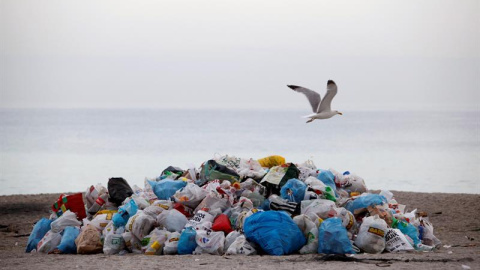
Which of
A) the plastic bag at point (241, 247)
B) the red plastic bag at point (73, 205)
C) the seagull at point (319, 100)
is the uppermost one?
the seagull at point (319, 100)

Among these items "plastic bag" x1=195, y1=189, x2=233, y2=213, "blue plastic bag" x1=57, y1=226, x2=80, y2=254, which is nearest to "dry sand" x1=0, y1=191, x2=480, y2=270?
"blue plastic bag" x1=57, y1=226, x2=80, y2=254

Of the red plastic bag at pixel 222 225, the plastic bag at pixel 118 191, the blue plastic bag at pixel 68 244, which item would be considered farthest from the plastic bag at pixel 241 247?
the plastic bag at pixel 118 191

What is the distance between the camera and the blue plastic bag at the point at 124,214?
757 centimetres

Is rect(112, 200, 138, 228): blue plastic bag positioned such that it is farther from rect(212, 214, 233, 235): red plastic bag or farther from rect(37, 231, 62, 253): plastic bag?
rect(212, 214, 233, 235): red plastic bag

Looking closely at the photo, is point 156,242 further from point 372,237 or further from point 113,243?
point 372,237

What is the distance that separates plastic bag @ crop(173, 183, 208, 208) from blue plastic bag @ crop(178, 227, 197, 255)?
603mm

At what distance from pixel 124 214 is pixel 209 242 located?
1.16 metres

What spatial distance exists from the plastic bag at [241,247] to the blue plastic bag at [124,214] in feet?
4.17

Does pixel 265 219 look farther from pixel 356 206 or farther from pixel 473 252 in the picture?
pixel 473 252

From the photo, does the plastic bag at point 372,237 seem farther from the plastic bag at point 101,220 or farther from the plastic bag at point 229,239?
the plastic bag at point 101,220

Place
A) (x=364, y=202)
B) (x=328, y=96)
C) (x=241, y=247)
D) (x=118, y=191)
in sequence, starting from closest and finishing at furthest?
(x=241, y=247) < (x=364, y=202) < (x=118, y=191) < (x=328, y=96)

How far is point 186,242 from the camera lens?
7.08 metres

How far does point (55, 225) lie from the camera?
7.78 metres

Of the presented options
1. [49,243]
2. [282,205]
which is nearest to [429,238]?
[282,205]
